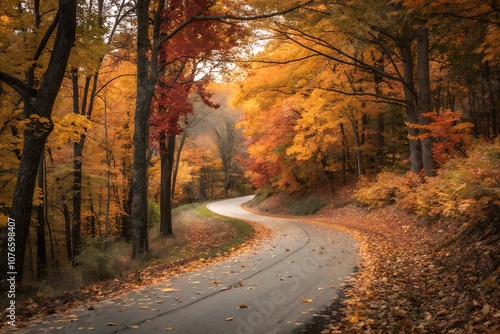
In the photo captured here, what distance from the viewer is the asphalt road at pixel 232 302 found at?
4.73 metres

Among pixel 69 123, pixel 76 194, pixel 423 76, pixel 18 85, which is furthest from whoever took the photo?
pixel 76 194

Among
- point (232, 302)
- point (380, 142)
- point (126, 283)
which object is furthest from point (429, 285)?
point (380, 142)

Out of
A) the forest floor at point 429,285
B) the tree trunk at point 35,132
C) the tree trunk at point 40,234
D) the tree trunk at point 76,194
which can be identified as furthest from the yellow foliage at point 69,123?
the forest floor at point 429,285

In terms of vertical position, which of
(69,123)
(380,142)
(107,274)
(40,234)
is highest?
(69,123)

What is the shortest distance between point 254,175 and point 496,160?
76.9ft

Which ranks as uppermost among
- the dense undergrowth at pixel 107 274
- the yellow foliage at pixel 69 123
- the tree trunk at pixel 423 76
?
the tree trunk at pixel 423 76

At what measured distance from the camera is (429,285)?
5.90m

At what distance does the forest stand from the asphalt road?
305cm

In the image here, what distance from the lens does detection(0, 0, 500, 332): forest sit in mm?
7316

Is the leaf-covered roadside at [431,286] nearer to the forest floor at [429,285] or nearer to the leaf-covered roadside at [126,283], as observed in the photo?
the forest floor at [429,285]

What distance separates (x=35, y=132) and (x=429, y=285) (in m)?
8.15

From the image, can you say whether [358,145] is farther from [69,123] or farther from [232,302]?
[232,302]

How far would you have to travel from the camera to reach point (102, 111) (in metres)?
20.9

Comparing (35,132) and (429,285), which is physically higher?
(35,132)
